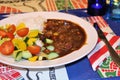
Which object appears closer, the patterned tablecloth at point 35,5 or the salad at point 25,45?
the salad at point 25,45

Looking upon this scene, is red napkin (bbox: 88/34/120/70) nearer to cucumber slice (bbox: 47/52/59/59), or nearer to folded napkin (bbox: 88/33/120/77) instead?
folded napkin (bbox: 88/33/120/77)

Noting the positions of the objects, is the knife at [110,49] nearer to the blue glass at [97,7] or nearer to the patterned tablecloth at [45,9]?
the patterned tablecloth at [45,9]

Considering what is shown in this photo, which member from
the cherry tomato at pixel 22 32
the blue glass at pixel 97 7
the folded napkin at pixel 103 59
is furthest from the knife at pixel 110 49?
the cherry tomato at pixel 22 32

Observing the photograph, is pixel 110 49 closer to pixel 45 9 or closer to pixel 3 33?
pixel 3 33

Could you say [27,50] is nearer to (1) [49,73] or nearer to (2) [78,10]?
(1) [49,73]

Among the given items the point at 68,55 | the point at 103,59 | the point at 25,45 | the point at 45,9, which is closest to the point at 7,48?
the point at 25,45

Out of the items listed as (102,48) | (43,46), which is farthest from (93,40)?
(43,46)
